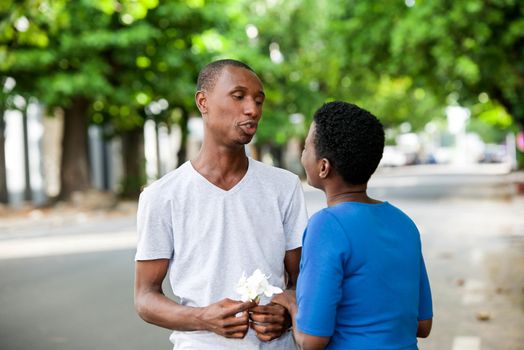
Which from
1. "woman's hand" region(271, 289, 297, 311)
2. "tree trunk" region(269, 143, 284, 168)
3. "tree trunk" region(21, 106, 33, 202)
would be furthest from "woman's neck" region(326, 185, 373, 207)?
"tree trunk" region(269, 143, 284, 168)

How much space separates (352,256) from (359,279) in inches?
2.7

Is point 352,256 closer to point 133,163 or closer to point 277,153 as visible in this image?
point 133,163

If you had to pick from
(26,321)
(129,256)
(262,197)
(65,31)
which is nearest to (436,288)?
(26,321)

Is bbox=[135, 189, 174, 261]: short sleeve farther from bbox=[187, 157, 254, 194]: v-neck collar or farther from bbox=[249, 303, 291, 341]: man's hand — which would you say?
bbox=[249, 303, 291, 341]: man's hand

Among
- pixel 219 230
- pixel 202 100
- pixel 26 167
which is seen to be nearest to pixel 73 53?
pixel 26 167

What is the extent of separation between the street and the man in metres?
4.30

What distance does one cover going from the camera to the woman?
2.17m

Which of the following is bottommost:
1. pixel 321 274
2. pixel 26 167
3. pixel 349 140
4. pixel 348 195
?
pixel 26 167

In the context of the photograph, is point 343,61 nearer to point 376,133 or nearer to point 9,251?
point 9,251

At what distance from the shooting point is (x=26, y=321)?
322 inches

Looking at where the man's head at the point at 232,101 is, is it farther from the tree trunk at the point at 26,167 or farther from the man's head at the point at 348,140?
the tree trunk at the point at 26,167

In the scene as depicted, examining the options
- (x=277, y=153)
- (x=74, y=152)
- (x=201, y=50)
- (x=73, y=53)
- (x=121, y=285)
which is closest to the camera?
(x=121, y=285)

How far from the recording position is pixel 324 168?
2.36 m

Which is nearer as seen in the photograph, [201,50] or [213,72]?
[213,72]
